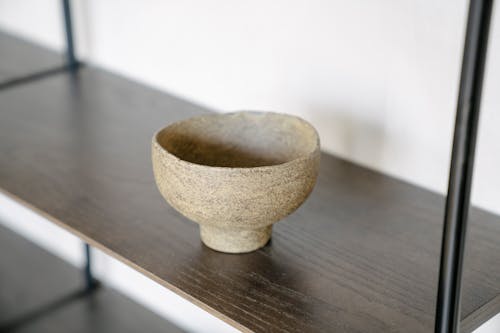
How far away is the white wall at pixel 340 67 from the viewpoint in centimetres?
104

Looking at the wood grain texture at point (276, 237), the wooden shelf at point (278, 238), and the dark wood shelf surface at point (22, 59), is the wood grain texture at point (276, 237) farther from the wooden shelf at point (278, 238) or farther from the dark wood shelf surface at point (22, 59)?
the dark wood shelf surface at point (22, 59)

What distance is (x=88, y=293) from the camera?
5.83ft

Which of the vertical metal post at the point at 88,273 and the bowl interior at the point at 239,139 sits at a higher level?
the bowl interior at the point at 239,139

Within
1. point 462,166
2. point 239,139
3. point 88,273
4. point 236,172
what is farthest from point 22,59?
point 462,166

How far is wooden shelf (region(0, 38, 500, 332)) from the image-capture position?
0.89 meters

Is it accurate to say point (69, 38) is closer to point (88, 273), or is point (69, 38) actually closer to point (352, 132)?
point (88, 273)

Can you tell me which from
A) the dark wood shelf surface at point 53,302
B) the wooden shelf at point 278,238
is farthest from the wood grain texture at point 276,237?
the dark wood shelf surface at point 53,302

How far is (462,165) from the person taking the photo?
2.37 feet

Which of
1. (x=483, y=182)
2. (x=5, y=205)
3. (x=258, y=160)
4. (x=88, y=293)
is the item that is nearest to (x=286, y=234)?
(x=258, y=160)

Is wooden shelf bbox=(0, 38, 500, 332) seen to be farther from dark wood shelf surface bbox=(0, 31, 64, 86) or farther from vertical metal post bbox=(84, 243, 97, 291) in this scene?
vertical metal post bbox=(84, 243, 97, 291)

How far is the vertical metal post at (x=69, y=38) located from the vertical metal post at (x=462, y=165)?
38.4 inches

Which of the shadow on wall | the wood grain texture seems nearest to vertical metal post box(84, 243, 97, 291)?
the wood grain texture

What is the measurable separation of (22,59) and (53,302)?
0.52 m

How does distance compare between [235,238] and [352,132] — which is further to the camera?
[352,132]
